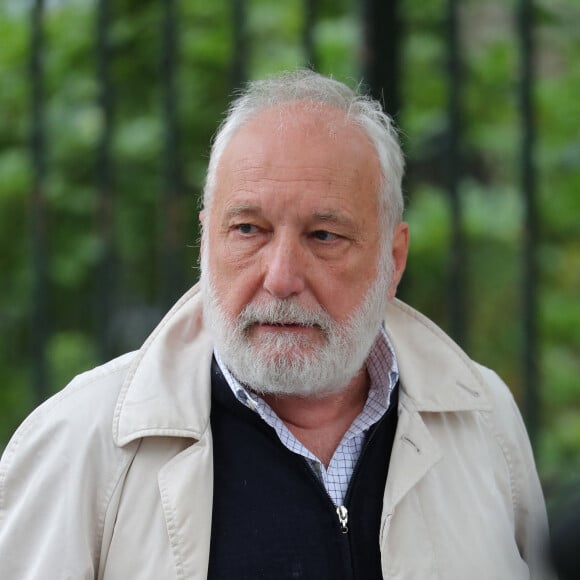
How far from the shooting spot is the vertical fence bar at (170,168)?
10.5 ft

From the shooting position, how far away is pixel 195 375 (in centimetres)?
239

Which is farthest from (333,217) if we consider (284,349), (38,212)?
(38,212)

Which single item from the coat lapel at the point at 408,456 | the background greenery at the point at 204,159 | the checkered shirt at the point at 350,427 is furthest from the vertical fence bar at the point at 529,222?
the coat lapel at the point at 408,456

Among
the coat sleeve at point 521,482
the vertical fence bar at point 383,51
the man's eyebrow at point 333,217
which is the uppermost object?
the vertical fence bar at point 383,51

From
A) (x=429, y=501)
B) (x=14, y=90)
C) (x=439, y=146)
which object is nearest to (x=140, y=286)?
(x=14, y=90)

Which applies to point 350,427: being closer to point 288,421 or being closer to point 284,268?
point 288,421

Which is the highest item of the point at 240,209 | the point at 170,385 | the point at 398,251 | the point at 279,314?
the point at 240,209

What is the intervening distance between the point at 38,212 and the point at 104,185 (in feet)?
0.70

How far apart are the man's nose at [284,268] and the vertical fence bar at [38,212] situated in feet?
3.77

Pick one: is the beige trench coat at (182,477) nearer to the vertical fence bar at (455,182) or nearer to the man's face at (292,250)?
the man's face at (292,250)

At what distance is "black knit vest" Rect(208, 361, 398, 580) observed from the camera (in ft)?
7.29

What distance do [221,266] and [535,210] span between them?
111cm

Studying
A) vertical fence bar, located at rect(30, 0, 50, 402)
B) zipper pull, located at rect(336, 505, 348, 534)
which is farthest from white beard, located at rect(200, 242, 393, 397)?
vertical fence bar, located at rect(30, 0, 50, 402)

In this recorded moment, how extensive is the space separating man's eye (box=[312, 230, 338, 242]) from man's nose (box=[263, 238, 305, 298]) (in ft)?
0.19
